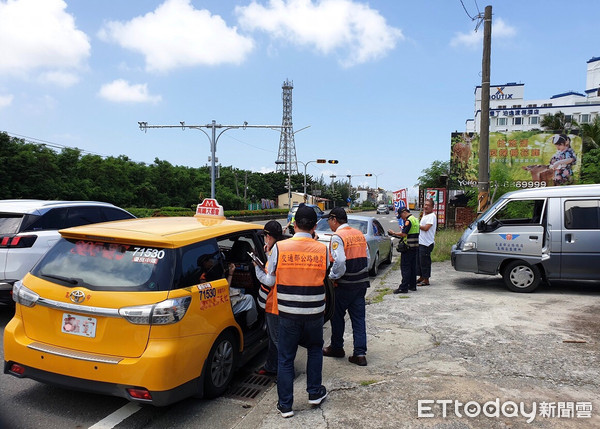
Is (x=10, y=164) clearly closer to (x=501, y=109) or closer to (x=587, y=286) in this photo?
(x=587, y=286)

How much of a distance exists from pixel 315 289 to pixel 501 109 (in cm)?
9239

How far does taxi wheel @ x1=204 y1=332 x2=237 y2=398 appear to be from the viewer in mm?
3930

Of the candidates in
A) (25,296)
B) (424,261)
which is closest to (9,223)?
(25,296)

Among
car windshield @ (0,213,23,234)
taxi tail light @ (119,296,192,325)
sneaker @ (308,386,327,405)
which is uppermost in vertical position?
car windshield @ (0,213,23,234)

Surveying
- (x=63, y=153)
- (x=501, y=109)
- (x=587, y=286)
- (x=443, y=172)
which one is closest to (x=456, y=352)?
(x=587, y=286)

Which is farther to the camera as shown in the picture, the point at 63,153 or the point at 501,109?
the point at 501,109

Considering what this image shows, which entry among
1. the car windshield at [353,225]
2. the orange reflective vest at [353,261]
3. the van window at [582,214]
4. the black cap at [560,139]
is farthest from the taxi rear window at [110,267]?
the black cap at [560,139]

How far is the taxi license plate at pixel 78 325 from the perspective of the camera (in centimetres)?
354

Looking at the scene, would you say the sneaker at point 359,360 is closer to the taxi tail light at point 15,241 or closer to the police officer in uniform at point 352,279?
the police officer in uniform at point 352,279

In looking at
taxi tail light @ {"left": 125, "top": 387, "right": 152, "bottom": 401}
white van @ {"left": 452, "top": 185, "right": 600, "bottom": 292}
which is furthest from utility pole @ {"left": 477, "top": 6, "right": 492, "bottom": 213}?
taxi tail light @ {"left": 125, "top": 387, "right": 152, "bottom": 401}

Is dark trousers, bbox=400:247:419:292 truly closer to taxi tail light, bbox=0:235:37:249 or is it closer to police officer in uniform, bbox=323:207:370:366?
police officer in uniform, bbox=323:207:370:366

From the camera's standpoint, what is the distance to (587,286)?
908cm

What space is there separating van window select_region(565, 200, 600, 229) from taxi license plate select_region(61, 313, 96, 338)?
807 centimetres

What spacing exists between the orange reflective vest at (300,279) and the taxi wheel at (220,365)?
0.77m
